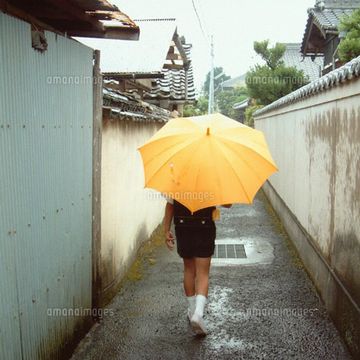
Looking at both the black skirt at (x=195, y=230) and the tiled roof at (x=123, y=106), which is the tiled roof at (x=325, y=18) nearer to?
the tiled roof at (x=123, y=106)

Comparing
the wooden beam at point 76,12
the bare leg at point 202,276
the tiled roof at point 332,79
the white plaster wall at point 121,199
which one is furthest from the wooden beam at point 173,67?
the bare leg at point 202,276

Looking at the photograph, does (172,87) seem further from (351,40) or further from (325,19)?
(325,19)

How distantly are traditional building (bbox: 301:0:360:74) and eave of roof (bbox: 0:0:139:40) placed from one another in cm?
1225

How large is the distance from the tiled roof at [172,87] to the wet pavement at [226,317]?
19.4 feet

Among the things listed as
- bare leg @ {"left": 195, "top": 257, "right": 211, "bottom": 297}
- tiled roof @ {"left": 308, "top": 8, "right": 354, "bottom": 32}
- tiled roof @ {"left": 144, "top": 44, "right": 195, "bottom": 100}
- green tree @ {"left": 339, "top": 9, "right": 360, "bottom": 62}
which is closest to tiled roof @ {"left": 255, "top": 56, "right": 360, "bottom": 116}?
green tree @ {"left": 339, "top": 9, "right": 360, "bottom": 62}

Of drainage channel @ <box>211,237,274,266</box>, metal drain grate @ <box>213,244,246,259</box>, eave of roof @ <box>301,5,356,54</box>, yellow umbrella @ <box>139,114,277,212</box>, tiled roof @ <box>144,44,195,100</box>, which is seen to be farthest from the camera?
eave of roof @ <box>301,5,356,54</box>

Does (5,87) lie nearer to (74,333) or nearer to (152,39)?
(74,333)

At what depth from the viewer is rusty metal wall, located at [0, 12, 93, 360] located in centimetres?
314

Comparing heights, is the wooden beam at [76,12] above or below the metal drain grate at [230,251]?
above

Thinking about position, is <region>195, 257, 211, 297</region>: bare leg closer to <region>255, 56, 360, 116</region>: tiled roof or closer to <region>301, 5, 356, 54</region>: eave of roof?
<region>255, 56, 360, 116</region>: tiled roof

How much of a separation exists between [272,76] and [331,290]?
15519 mm

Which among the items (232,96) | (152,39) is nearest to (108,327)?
(152,39)

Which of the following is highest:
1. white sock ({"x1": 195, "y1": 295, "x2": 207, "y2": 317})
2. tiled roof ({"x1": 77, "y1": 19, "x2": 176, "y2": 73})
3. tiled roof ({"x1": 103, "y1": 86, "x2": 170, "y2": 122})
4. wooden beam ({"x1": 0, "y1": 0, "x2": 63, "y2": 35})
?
tiled roof ({"x1": 77, "y1": 19, "x2": 176, "y2": 73})

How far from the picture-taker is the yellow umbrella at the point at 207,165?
421 centimetres
